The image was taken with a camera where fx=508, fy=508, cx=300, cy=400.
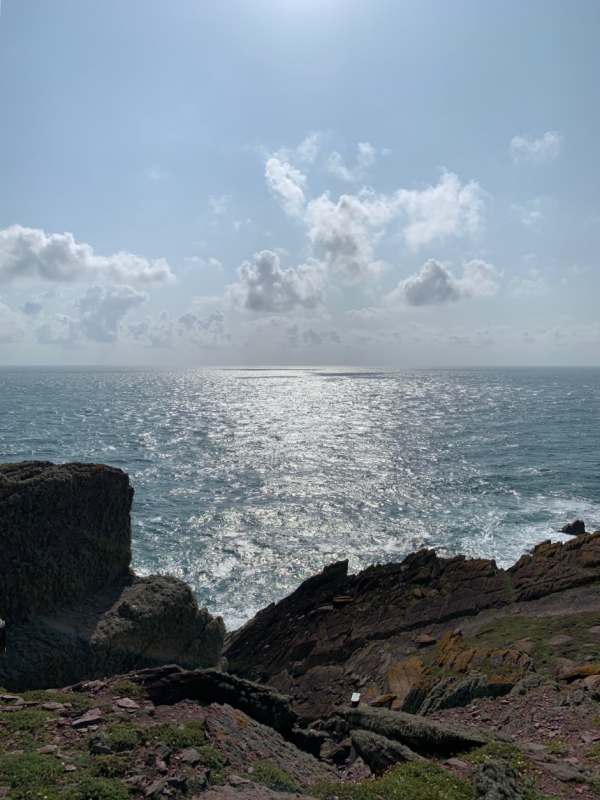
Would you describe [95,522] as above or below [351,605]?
above

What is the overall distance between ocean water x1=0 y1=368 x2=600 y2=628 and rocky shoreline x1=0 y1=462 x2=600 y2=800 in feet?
30.0

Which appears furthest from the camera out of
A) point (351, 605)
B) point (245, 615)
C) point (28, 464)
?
point (245, 615)

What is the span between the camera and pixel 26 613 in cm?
2272

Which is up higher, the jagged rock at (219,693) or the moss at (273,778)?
the moss at (273,778)

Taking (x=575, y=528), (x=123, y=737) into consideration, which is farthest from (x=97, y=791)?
(x=575, y=528)

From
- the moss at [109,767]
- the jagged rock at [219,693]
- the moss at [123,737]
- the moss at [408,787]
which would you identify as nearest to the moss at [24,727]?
the moss at [123,737]

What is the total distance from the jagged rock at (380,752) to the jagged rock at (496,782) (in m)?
1.78

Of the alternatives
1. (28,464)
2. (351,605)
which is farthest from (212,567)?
(28,464)

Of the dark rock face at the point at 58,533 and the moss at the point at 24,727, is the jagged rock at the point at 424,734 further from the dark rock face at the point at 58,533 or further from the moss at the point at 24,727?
the dark rock face at the point at 58,533

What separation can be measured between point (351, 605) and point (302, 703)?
841 cm

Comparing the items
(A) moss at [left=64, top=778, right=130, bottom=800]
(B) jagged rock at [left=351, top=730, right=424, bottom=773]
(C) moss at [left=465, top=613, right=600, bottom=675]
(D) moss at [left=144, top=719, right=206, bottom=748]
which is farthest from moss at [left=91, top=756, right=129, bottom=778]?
(C) moss at [left=465, top=613, right=600, bottom=675]

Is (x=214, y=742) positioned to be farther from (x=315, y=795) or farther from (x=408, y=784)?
(x=408, y=784)

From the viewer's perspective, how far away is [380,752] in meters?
12.9

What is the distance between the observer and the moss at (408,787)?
10.4 meters
